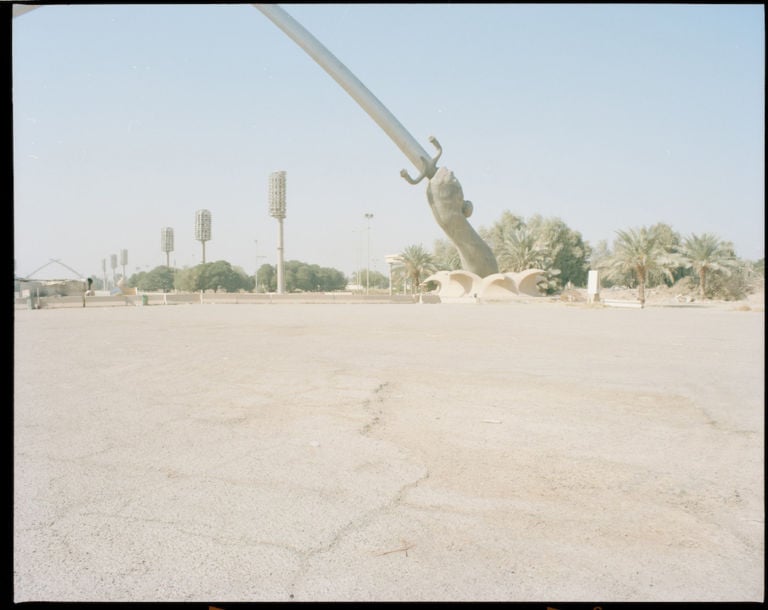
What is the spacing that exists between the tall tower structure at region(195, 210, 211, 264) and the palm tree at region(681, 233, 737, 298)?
42.3 meters

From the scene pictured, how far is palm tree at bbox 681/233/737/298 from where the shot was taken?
25844 mm

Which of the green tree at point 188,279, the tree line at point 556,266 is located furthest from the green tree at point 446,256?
the green tree at point 188,279

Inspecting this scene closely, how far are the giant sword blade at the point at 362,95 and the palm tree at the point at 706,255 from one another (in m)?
13.7

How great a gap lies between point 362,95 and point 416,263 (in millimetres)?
15707

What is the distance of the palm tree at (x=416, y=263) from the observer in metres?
39.5

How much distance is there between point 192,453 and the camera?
263cm

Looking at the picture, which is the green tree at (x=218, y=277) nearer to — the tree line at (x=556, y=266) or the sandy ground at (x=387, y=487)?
the tree line at (x=556, y=266)

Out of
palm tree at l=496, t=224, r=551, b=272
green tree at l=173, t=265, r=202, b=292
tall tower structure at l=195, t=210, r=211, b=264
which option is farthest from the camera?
tall tower structure at l=195, t=210, r=211, b=264

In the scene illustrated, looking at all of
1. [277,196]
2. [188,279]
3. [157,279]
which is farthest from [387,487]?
[277,196]

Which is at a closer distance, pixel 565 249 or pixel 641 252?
pixel 641 252

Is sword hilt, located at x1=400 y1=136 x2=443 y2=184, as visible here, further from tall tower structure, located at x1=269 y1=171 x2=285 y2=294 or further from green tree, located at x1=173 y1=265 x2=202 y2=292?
tall tower structure, located at x1=269 y1=171 x2=285 y2=294

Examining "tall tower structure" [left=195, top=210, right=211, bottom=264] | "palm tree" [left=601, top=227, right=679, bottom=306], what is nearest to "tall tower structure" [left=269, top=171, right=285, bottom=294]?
"tall tower structure" [left=195, top=210, right=211, bottom=264]

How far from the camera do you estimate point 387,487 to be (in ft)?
7.23

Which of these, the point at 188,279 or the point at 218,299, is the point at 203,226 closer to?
the point at 188,279
